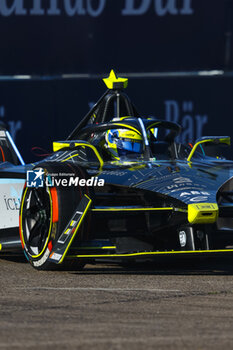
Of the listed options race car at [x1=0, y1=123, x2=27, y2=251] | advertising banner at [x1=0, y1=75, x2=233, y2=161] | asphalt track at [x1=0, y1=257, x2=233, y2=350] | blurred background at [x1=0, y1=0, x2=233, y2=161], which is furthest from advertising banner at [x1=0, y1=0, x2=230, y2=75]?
asphalt track at [x1=0, y1=257, x2=233, y2=350]

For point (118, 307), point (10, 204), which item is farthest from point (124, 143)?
point (118, 307)

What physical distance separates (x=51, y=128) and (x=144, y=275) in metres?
9.04

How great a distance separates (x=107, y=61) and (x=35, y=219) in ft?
29.8

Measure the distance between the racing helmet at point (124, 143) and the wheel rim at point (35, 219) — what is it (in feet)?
4.26

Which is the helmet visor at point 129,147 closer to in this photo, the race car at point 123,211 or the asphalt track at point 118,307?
the race car at point 123,211

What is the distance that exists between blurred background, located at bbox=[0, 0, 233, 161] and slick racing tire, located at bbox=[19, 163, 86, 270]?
841 centimetres

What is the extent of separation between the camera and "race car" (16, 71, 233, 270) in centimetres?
813

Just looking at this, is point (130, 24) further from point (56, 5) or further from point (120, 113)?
point (120, 113)

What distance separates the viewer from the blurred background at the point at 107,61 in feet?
56.4

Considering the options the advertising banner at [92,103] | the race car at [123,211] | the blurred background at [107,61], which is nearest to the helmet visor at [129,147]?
the race car at [123,211]

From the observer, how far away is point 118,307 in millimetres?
6664

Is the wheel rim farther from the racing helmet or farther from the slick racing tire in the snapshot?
the racing helmet

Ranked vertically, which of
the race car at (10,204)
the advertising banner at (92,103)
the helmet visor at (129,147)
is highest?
the helmet visor at (129,147)

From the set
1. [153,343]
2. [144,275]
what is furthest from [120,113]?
[153,343]
